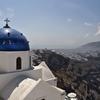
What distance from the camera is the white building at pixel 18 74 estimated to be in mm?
11047

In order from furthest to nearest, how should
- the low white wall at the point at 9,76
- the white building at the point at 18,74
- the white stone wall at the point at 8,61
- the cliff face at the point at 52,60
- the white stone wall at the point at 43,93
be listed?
the cliff face at the point at 52,60
the white stone wall at the point at 8,61
the low white wall at the point at 9,76
the white building at the point at 18,74
the white stone wall at the point at 43,93

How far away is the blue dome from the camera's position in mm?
13000

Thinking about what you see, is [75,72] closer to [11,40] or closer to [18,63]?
[18,63]

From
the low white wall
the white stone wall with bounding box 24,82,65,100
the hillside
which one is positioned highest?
the low white wall

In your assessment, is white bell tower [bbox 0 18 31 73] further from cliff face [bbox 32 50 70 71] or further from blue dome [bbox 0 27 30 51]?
cliff face [bbox 32 50 70 71]

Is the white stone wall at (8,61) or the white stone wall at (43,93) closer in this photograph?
the white stone wall at (43,93)

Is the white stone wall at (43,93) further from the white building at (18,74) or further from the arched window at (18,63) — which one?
the arched window at (18,63)

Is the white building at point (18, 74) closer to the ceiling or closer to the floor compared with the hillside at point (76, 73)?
closer to the ceiling

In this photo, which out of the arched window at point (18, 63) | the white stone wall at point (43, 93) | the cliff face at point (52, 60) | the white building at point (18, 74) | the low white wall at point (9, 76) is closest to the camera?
the white stone wall at point (43, 93)

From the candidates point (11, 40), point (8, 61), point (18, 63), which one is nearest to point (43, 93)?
point (18, 63)

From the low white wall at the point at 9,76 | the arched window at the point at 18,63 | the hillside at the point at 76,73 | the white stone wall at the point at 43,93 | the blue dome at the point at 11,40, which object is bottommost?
the hillside at the point at 76,73

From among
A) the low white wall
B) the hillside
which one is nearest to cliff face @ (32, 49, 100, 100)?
the hillside

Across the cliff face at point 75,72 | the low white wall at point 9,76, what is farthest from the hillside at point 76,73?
the low white wall at point 9,76

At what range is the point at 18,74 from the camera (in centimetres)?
1305
